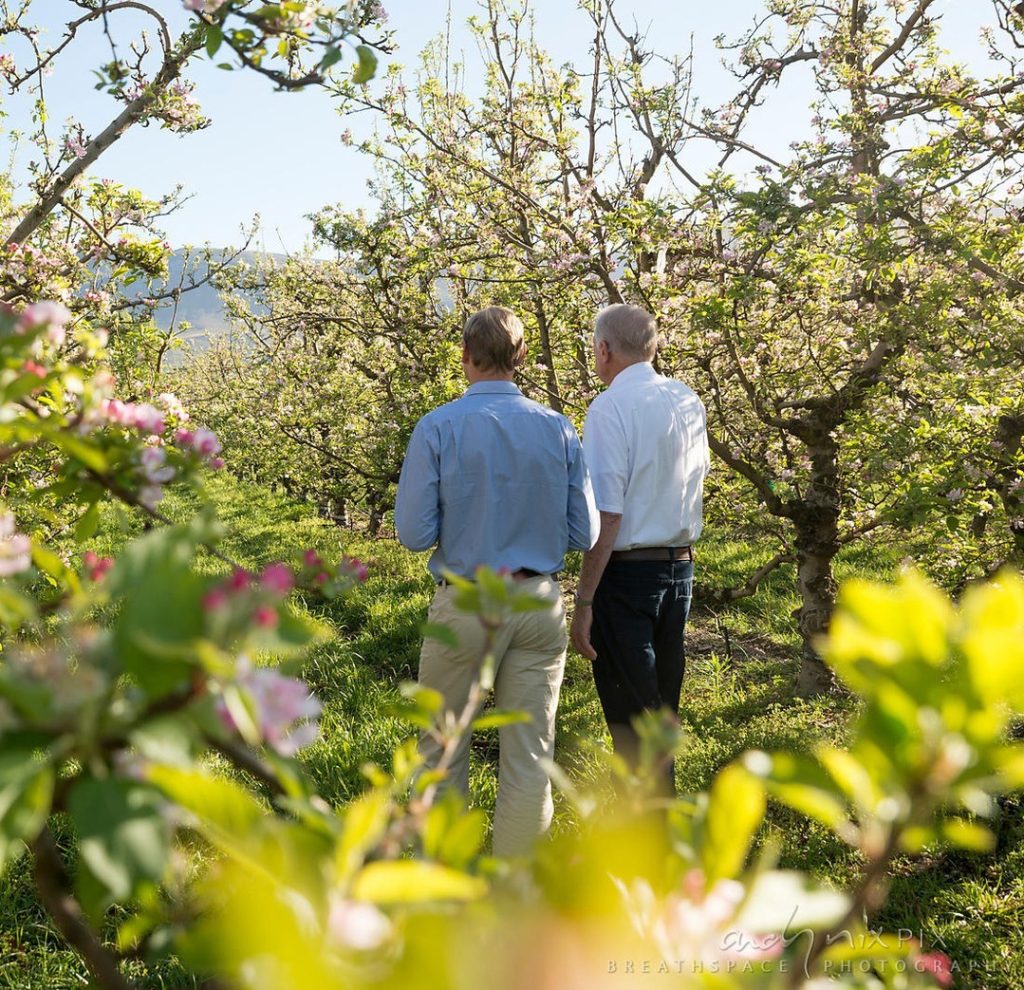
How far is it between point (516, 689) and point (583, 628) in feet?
1.39

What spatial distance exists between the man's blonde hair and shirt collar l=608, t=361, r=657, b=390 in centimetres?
48

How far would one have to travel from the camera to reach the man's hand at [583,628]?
10.6ft

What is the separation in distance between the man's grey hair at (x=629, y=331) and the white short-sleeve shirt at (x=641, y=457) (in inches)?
2.8

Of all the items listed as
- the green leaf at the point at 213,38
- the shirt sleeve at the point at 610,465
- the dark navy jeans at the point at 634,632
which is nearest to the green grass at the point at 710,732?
the dark navy jeans at the point at 634,632

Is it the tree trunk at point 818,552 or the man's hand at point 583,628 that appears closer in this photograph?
the man's hand at point 583,628

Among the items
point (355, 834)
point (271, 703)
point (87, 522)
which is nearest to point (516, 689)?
point (87, 522)

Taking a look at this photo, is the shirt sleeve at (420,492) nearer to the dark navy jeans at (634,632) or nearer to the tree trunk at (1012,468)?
the dark navy jeans at (634,632)

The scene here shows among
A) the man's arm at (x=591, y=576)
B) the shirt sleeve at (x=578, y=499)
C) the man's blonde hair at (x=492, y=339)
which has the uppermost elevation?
the man's blonde hair at (x=492, y=339)

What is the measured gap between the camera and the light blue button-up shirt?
2832mm

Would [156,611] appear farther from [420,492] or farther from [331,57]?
[420,492]

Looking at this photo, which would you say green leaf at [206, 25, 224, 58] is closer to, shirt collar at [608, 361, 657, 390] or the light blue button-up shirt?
the light blue button-up shirt

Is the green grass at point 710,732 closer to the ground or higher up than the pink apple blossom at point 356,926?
closer to the ground

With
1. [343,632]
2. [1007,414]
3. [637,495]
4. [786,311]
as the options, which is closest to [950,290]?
[1007,414]

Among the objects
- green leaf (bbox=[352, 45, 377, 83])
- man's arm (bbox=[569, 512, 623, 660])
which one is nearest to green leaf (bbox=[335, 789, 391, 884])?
green leaf (bbox=[352, 45, 377, 83])
